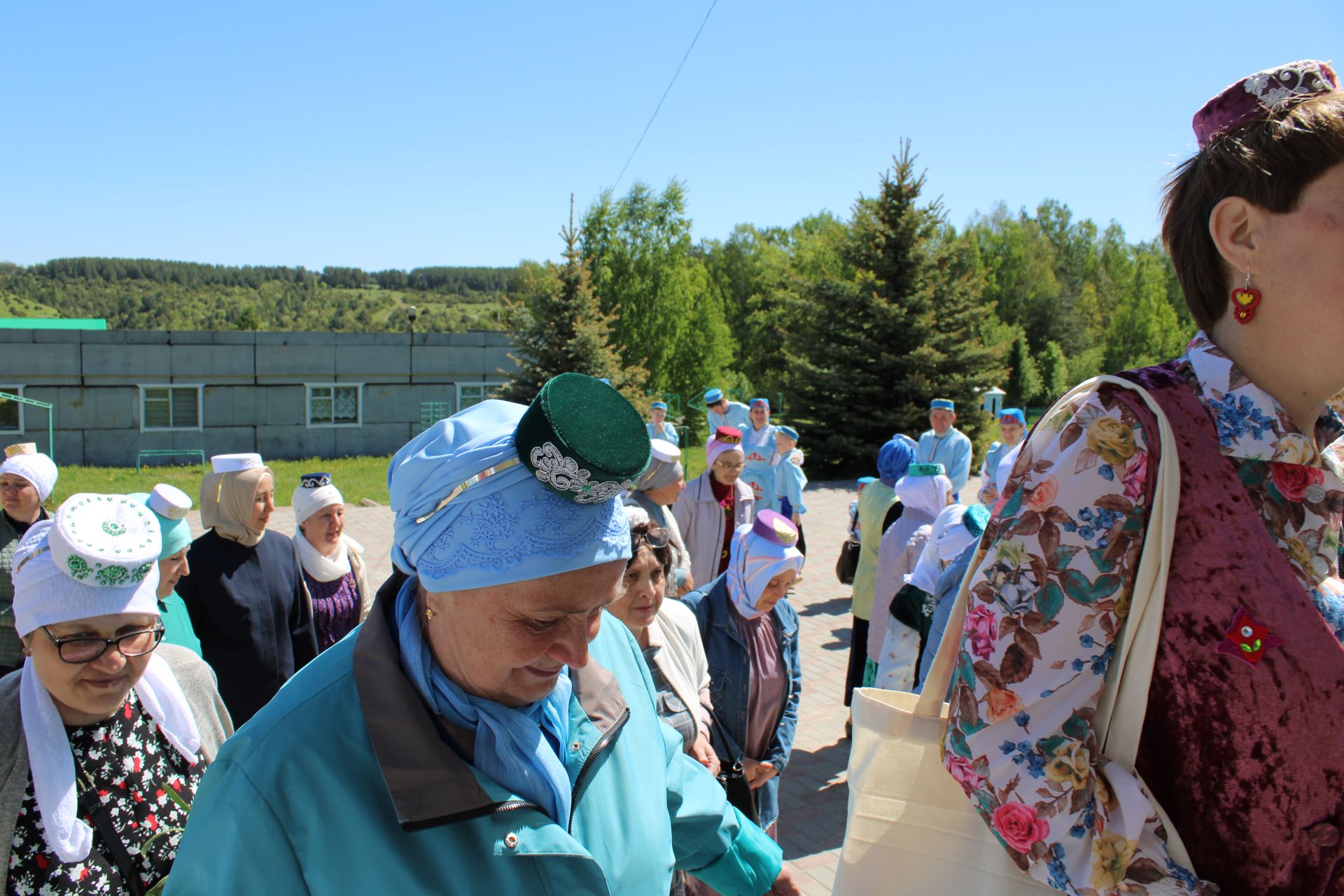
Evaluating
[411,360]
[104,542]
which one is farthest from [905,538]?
[411,360]

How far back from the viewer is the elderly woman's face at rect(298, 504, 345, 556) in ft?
16.4

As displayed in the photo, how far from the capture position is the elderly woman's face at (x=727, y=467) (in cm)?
716

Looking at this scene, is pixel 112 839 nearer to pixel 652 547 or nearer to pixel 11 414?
pixel 652 547

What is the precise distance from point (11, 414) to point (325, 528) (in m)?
29.8

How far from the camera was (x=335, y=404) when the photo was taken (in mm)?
30766

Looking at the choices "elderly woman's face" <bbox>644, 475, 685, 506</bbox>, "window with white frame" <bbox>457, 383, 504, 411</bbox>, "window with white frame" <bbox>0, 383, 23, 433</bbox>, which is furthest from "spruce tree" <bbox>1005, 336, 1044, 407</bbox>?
"window with white frame" <bbox>0, 383, 23, 433</bbox>

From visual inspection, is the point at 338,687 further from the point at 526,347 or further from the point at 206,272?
the point at 206,272

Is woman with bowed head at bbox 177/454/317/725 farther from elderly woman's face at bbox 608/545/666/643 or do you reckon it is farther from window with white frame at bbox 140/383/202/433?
window with white frame at bbox 140/383/202/433

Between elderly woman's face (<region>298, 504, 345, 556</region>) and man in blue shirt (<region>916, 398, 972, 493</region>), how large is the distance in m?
7.69

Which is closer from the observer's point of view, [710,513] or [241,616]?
[241,616]

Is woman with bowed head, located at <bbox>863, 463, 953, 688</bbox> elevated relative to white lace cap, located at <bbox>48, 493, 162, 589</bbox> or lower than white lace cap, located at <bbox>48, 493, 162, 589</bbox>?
lower

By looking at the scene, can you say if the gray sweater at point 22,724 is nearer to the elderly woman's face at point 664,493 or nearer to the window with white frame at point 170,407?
the elderly woman's face at point 664,493

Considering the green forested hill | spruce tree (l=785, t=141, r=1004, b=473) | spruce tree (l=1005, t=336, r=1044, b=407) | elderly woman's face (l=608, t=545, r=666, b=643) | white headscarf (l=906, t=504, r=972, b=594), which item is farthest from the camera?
the green forested hill

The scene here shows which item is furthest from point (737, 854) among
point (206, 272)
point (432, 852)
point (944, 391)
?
point (206, 272)
